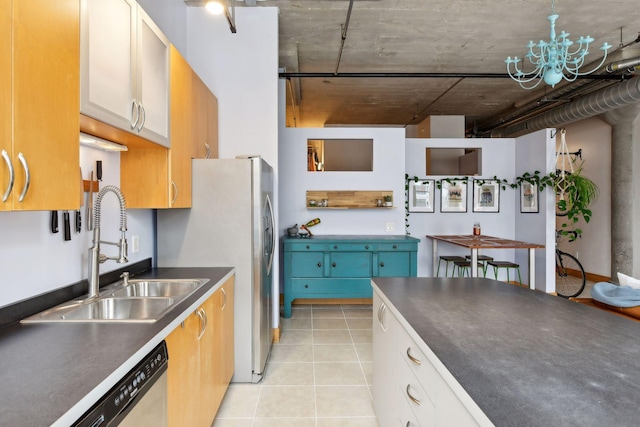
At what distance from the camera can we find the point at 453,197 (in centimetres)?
558

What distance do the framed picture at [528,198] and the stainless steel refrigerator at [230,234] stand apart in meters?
4.63

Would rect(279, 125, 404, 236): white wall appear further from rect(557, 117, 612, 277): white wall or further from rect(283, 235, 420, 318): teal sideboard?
rect(557, 117, 612, 277): white wall

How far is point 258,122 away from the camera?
11.3 feet

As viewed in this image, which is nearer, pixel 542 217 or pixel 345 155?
pixel 542 217

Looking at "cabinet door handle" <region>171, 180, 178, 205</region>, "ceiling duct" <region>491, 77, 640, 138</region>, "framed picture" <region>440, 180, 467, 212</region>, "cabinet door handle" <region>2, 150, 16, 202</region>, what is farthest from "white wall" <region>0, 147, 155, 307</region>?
"ceiling duct" <region>491, 77, 640, 138</region>

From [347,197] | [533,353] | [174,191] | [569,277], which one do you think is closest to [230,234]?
[174,191]

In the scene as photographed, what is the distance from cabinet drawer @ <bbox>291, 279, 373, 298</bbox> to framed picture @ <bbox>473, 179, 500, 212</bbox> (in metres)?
2.63

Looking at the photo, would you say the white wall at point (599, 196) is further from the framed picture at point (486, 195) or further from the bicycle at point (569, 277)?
the framed picture at point (486, 195)

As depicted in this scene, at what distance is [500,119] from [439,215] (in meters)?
3.55

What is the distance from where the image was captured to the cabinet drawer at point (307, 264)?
439 cm

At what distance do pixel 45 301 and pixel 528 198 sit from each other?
19.7 ft

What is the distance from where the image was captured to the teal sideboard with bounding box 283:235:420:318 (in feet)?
14.4

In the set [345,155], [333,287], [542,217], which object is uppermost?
[345,155]

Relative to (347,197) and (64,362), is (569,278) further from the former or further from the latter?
(64,362)
